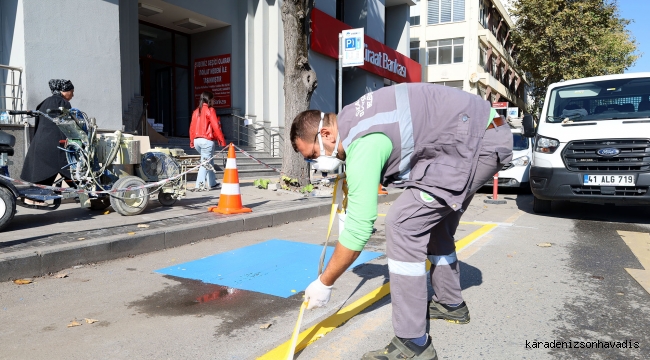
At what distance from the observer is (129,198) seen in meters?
6.21

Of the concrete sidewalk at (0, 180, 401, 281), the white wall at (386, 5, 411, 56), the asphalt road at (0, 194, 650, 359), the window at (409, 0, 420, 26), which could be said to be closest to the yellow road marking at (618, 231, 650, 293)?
the asphalt road at (0, 194, 650, 359)

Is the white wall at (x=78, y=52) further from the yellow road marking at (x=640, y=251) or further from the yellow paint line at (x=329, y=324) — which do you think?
the yellow road marking at (x=640, y=251)

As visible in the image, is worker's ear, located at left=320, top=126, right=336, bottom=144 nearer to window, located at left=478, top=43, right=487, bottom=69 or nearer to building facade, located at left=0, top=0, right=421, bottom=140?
building facade, located at left=0, top=0, right=421, bottom=140

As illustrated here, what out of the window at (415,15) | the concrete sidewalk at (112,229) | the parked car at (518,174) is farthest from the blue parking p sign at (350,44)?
the window at (415,15)

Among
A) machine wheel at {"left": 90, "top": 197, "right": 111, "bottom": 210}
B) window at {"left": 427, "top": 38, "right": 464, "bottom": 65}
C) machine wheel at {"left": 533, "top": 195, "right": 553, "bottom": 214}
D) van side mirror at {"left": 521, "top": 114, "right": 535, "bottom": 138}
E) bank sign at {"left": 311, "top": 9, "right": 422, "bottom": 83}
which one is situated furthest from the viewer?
window at {"left": 427, "top": 38, "right": 464, "bottom": 65}

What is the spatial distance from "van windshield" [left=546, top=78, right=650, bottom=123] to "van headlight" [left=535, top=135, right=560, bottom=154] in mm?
444

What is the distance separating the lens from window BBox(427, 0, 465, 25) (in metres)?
33.1

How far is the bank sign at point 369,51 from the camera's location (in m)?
15.9

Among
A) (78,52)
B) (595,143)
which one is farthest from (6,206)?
(595,143)

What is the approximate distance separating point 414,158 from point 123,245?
11.6ft

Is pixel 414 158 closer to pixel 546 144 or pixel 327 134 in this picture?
pixel 327 134

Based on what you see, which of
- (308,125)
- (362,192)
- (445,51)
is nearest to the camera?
(362,192)

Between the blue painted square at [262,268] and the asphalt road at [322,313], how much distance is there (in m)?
0.16

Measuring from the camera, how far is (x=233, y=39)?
14.9 meters
